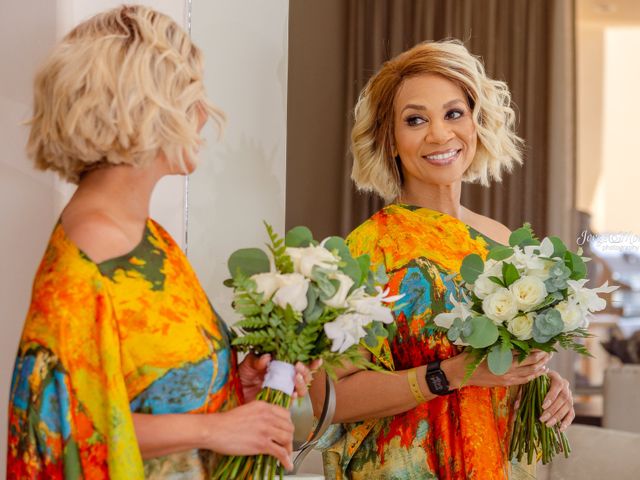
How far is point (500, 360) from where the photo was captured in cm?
191

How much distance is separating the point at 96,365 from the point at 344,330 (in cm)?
41

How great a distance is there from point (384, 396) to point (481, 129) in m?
0.73

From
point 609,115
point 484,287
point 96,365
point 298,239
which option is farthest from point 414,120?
point 609,115

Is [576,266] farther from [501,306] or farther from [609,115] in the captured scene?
[609,115]

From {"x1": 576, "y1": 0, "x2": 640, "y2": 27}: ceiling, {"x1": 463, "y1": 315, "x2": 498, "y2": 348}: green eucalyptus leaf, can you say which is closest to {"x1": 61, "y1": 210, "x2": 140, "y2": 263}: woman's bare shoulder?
{"x1": 463, "y1": 315, "x2": 498, "y2": 348}: green eucalyptus leaf

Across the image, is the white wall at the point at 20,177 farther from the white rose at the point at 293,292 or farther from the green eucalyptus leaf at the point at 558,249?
the green eucalyptus leaf at the point at 558,249

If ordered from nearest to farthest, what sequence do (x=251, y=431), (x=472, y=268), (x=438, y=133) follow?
(x=251, y=431), (x=472, y=268), (x=438, y=133)

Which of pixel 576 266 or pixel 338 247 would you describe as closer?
pixel 338 247

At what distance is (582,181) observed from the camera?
14.8ft

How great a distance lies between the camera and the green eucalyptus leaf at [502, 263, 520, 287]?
190 centimetres

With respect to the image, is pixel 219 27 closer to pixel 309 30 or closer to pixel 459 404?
pixel 309 30

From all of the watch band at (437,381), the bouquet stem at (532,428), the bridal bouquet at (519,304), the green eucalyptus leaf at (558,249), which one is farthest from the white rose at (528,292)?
the bouquet stem at (532,428)

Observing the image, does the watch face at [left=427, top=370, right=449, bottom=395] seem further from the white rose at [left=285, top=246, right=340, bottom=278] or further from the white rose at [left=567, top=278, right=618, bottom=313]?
the white rose at [left=285, top=246, right=340, bottom=278]

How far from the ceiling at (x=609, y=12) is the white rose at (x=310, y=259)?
11.4 ft
